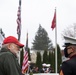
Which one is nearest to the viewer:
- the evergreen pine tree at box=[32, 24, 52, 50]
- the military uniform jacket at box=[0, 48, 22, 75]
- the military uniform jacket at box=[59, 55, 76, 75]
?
the military uniform jacket at box=[59, 55, 76, 75]

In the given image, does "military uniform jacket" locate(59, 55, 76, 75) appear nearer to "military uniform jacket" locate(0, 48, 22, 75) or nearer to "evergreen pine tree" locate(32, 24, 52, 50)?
"military uniform jacket" locate(0, 48, 22, 75)

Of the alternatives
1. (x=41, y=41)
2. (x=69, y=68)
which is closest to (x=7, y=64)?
(x=69, y=68)

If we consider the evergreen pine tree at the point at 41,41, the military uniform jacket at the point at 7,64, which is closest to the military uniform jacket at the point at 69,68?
the military uniform jacket at the point at 7,64

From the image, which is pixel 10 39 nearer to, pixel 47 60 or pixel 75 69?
pixel 75 69

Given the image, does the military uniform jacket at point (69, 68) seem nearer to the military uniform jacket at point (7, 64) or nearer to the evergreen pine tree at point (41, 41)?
the military uniform jacket at point (7, 64)

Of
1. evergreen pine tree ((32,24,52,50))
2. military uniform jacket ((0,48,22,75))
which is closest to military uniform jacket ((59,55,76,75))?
military uniform jacket ((0,48,22,75))

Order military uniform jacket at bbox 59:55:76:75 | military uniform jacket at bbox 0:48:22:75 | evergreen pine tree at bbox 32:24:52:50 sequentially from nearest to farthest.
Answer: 1. military uniform jacket at bbox 59:55:76:75
2. military uniform jacket at bbox 0:48:22:75
3. evergreen pine tree at bbox 32:24:52:50

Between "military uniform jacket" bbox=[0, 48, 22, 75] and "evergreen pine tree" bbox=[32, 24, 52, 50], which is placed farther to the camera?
"evergreen pine tree" bbox=[32, 24, 52, 50]

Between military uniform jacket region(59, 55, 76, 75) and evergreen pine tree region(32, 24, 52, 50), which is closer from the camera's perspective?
military uniform jacket region(59, 55, 76, 75)

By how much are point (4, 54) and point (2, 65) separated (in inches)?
6.3

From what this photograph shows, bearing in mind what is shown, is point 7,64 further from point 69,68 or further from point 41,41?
point 41,41

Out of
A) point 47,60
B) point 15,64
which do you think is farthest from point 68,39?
point 47,60

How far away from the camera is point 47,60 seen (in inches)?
2202

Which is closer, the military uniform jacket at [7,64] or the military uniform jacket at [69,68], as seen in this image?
the military uniform jacket at [69,68]
